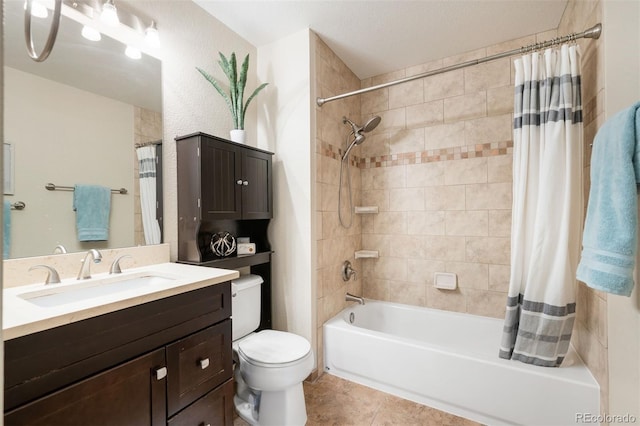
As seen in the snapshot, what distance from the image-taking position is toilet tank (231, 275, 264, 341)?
1811mm

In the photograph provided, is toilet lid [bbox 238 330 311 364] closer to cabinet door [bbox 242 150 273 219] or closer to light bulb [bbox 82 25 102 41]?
cabinet door [bbox 242 150 273 219]

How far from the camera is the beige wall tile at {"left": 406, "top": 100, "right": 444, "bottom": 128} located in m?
2.51

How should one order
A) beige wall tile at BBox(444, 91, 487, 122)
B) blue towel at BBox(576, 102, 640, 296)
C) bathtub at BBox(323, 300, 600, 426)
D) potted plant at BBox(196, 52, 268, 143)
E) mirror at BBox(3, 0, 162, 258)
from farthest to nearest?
1. beige wall tile at BBox(444, 91, 487, 122)
2. potted plant at BBox(196, 52, 268, 143)
3. bathtub at BBox(323, 300, 600, 426)
4. mirror at BBox(3, 0, 162, 258)
5. blue towel at BBox(576, 102, 640, 296)

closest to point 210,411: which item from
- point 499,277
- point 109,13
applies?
point 109,13

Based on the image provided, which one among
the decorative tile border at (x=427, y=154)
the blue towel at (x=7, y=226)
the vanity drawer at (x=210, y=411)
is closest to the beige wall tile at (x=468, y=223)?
the decorative tile border at (x=427, y=154)

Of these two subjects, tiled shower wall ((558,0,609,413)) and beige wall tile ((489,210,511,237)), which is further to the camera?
beige wall tile ((489,210,511,237))

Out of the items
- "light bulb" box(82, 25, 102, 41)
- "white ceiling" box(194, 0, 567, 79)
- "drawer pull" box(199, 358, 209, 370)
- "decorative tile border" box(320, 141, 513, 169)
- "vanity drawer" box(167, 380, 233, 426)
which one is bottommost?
"vanity drawer" box(167, 380, 233, 426)

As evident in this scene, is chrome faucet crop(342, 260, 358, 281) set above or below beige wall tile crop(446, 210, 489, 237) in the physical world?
below

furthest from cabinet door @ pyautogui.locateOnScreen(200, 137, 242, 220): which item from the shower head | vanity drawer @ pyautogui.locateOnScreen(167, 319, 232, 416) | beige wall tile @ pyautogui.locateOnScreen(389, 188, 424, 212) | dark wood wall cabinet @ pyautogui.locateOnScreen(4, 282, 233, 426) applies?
beige wall tile @ pyautogui.locateOnScreen(389, 188, 424, 212)

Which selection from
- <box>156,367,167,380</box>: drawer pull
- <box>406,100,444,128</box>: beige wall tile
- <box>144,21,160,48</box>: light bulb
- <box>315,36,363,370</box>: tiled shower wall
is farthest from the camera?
<box>406,100,444,128</box>: beige wall tile

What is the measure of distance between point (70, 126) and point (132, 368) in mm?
1113

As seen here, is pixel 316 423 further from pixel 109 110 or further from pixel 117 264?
pixel 109 110

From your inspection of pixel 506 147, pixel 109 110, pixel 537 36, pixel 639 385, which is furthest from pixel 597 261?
pixel 109 110

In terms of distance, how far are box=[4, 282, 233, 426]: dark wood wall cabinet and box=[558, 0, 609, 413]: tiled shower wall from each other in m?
1.74
